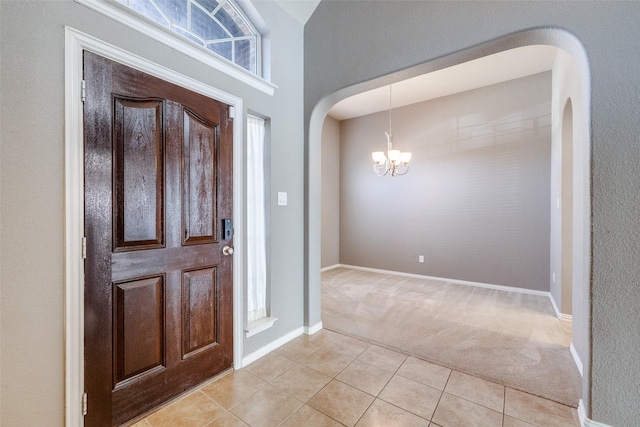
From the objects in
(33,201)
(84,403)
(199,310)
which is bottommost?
(84,403)

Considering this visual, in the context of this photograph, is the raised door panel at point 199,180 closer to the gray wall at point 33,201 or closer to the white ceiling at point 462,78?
the gray wall at point 33,201

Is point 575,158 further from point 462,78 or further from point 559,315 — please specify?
point 462,78

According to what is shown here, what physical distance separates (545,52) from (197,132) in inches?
172

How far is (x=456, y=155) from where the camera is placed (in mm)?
4758

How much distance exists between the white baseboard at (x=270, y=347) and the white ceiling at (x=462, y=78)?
3.97 metres

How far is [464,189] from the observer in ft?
15.3

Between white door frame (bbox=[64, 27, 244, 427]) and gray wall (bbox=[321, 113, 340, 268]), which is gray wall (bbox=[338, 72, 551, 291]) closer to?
gray wall (bbox=[321, 113, 340, 268])

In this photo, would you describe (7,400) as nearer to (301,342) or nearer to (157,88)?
(157,88)

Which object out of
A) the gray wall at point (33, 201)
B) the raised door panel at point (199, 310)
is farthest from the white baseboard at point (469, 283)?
the gray wall at point (33, 201)

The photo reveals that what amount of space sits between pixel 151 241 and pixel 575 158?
3.37 m

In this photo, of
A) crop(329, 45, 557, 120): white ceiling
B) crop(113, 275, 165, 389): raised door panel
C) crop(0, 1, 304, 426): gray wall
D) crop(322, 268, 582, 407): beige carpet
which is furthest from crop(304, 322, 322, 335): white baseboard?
crop(329, 45, 557, 120): white ceiling

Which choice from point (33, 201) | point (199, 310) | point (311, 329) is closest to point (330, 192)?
point (311, 329)

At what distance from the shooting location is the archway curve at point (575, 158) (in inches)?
61.8

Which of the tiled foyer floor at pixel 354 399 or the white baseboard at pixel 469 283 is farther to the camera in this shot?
the white baseboard at pixel 469 283
